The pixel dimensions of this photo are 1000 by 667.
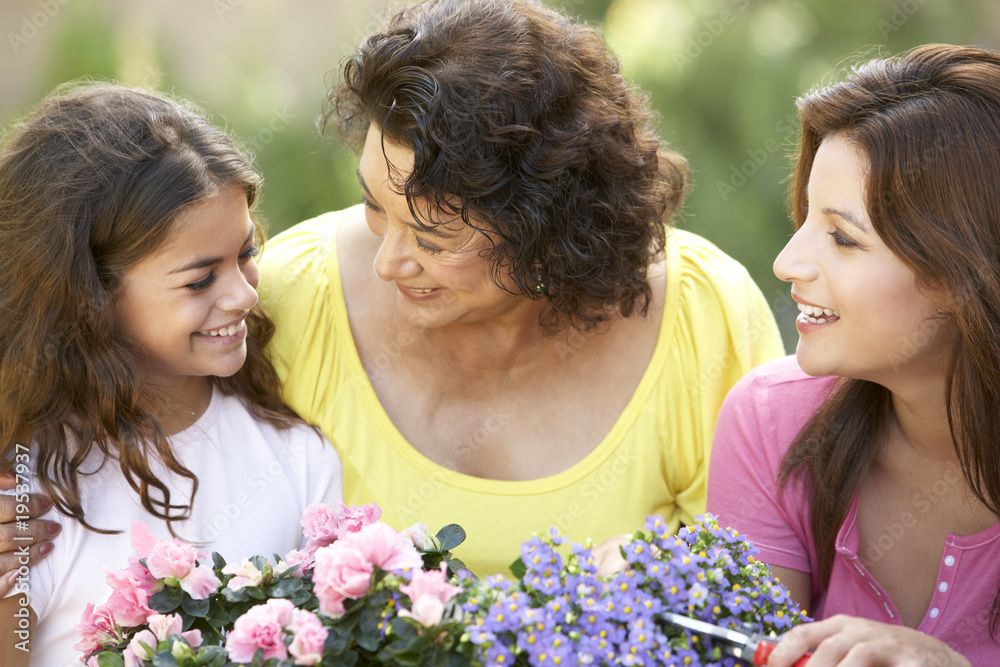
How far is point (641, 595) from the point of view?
1.16 m

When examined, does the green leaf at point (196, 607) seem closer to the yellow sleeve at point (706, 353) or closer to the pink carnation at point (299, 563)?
the pink carnation at point (299, 563)

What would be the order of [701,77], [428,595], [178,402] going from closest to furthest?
1. [428,595]
2. [178,402]
3. [701,77]

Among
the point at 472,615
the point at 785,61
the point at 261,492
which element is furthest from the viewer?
the point at 785,61

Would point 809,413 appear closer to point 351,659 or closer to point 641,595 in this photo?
point 641,595

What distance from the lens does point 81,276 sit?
6.10ft

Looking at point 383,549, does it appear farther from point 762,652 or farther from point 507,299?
point 507,299

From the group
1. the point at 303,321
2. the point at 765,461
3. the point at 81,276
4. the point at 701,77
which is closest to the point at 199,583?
the point at 81,276

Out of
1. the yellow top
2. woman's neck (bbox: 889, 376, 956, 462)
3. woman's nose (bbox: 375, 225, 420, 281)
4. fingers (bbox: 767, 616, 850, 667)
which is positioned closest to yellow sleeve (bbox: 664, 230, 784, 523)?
the yellow top

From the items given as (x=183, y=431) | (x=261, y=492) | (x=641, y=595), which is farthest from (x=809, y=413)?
(x=183, y=431)

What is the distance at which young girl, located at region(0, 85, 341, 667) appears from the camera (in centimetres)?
181

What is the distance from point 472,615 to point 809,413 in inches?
40.9

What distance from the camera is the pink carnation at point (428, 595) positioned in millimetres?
1120

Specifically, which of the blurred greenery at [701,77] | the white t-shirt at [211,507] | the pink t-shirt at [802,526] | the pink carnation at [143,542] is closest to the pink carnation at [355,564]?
the pink carnation at [143,542]

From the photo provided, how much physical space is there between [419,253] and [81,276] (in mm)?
695
